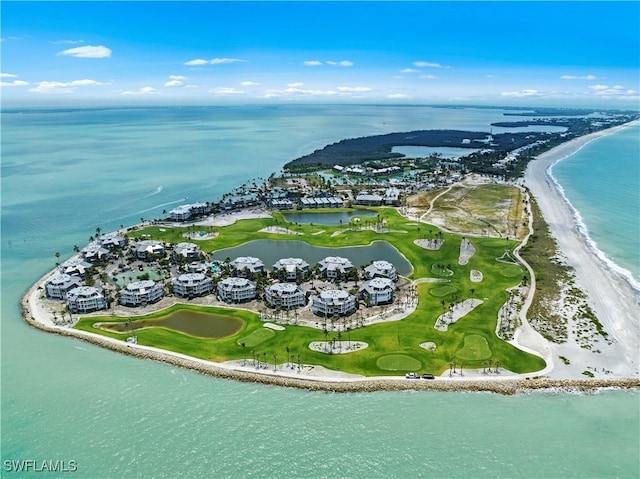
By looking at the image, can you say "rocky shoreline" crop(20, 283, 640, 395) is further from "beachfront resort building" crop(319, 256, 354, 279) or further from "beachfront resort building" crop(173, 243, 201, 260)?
A: "beachfront resort building" crop(173, 243, 201, 260)

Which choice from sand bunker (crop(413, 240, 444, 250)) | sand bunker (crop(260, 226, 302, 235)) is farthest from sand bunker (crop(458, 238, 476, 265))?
sand bunker (crop(260, 226, 302, 235))

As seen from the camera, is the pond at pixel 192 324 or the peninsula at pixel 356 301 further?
the pond at pixel 192 324

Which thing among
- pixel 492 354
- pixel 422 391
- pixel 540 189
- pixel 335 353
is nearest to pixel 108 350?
pixel 335 353

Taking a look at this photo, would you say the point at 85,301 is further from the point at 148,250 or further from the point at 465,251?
the point at 465,251

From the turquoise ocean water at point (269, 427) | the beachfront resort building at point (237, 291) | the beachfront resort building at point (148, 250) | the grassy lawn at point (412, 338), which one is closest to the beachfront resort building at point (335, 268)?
the grassy lawn at point (412, 338)

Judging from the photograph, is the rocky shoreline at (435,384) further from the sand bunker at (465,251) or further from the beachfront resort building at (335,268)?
the sand bunker at (465,251)

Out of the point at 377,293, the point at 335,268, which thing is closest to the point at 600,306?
the point at 377,293
